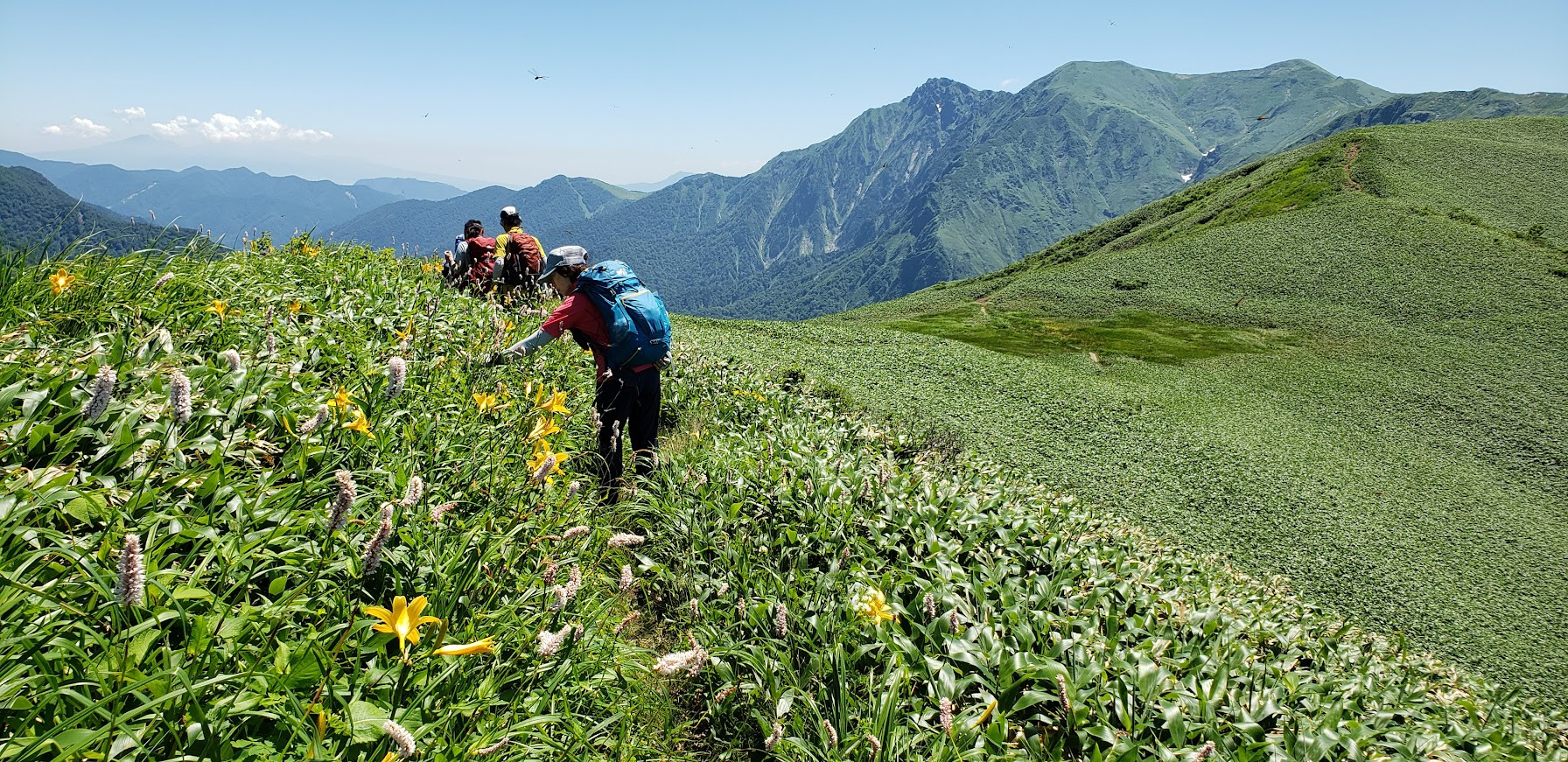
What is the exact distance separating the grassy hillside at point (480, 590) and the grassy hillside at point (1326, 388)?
28.7 ft

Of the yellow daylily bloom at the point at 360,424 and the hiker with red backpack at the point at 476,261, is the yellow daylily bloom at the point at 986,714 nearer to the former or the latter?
the yellow daylily bloom at the point at 360,424

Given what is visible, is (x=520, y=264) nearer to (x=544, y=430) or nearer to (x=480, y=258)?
(x=480, y=258)

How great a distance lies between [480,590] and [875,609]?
1.92m

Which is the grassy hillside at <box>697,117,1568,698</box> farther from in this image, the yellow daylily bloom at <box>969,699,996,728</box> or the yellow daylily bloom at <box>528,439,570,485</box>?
the yellow daylily bloom at <box>969,699,996,728</box>

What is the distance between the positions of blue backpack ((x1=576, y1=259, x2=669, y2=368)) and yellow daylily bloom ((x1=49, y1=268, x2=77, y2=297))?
9.54 feet

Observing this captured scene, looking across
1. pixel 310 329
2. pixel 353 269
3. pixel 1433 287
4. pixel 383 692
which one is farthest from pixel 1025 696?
pixel 1433 287

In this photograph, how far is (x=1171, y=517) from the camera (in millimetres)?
13508

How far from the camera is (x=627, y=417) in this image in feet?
18.4

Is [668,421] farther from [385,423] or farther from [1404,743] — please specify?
[1404,743]

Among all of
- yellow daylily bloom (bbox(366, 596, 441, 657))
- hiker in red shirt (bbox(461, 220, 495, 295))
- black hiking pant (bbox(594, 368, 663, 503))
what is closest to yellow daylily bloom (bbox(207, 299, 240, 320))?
black hiking pant (bbox(594, 368, 663, 503))

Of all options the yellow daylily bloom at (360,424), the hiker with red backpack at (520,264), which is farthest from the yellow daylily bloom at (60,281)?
the hiker with red backpack at (520,264)

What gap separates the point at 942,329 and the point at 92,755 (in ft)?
140

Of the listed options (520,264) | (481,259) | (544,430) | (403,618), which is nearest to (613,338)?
(544,430)

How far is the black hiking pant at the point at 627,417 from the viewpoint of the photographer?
17.1ft
